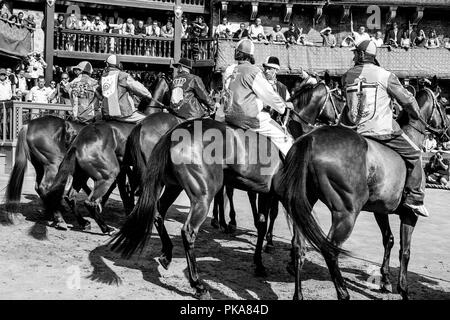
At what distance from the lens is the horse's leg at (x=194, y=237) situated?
616cm

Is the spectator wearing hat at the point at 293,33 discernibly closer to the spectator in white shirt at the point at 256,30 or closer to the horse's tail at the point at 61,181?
the spectator in white shirt at the point at 256,30

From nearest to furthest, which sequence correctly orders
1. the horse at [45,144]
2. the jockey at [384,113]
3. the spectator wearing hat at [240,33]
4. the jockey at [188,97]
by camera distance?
the jockey at [384,113], the horse at [45,144], the jockey at [188,97], the spectator wearing hat at [240,33]

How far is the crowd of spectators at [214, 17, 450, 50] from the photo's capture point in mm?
25453

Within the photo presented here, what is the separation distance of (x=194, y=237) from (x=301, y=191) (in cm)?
125

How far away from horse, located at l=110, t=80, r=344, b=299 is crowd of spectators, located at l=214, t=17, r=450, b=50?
60.8 ft

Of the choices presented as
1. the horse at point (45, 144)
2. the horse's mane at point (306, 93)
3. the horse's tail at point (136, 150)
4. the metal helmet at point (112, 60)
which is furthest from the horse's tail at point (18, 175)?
the horse's mane at point (306, 93)

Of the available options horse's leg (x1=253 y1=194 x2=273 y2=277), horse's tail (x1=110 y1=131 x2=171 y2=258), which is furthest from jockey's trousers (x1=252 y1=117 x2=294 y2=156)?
horse's tail (x1=110 y1=131 x2=171 y2=258)

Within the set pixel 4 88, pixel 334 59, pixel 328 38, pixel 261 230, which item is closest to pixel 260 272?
pixel 261 230

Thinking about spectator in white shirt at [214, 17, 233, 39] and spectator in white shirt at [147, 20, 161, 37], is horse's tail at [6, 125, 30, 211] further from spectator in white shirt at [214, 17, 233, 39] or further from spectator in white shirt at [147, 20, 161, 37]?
spectator in white shirt at [147, 20, 161, 37]

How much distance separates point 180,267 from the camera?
24.3 feet

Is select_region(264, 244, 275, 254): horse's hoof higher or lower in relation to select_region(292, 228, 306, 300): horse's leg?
lower

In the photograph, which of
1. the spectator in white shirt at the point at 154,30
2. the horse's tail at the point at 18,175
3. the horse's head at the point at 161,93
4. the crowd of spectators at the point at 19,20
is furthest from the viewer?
the spectator in white shirt at the point at 154,30

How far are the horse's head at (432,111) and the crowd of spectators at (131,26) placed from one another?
19274mm
